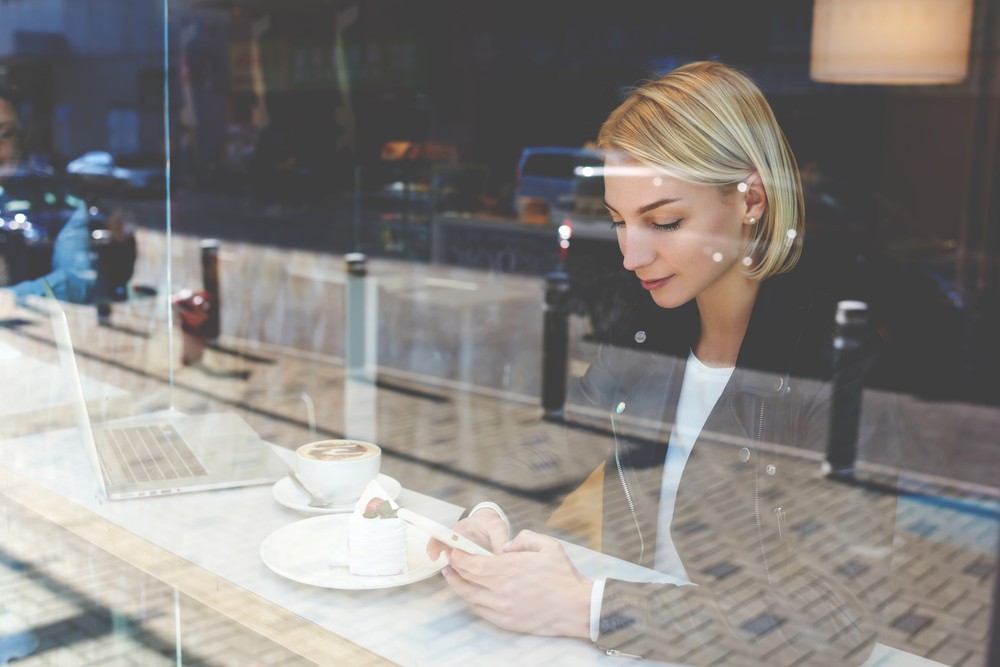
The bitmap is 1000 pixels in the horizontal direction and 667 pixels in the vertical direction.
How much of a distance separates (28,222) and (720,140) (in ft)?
4.52

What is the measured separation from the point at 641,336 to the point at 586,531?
7.6 inches

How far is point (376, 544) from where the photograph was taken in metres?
0.72

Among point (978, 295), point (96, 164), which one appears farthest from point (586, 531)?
point (978, 295)

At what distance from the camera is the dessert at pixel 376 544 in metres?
0.72

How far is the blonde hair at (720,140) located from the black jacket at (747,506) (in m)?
0.04

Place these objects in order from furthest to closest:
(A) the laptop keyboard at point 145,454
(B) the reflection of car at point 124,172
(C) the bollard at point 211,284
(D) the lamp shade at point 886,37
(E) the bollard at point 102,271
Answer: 1. (C) the bollard at point 211,284
2. (B) the reflection of car at point 124,172
3. (E) the bollard at point 102,271
4. (D) the lamp shade at point 886,37
5. (A) the laptop keyboard at point 145,454

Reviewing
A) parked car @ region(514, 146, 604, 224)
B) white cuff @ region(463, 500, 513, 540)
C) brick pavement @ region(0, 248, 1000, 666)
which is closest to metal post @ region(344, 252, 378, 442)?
parked car @ region(514, 146, 604, 224)

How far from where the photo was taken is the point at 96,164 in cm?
335

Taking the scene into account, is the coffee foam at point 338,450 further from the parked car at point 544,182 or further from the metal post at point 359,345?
the parked car at point 544,182

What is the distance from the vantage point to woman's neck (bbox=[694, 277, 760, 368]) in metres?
0.73

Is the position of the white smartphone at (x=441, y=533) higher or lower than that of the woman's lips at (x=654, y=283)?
lower

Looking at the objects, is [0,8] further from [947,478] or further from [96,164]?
[947,478]

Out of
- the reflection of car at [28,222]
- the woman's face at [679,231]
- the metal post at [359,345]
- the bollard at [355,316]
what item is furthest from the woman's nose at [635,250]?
the bollard at [355,316]

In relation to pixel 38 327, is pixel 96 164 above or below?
above
